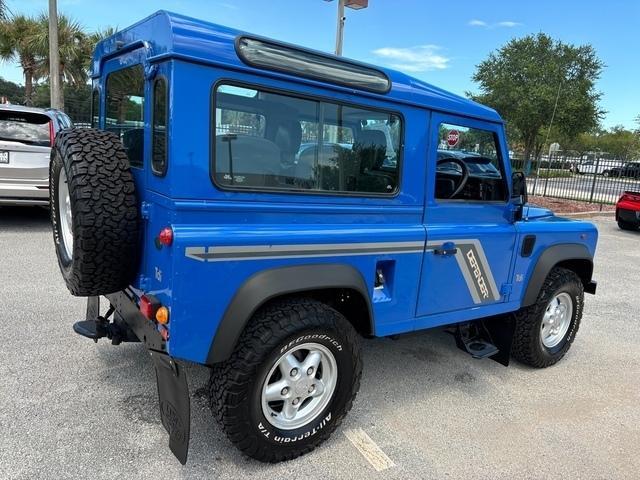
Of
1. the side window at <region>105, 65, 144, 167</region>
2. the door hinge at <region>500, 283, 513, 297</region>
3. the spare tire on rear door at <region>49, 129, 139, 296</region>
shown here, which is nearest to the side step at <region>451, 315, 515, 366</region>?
the door hinge at <region>500, 283, 513, 297</region>

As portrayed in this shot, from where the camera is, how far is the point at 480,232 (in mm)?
3307


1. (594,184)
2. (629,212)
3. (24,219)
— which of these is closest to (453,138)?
(24,219)

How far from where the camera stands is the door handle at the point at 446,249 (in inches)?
121

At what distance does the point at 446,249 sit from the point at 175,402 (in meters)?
1.82

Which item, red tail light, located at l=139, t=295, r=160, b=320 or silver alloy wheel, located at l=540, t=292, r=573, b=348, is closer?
red tail light, located at l=139, t=295, r=160, b=320

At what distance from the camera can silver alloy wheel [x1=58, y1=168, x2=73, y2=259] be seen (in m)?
2.79

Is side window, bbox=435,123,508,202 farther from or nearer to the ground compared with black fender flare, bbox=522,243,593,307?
farther from the ground

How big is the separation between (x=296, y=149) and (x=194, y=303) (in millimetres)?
940

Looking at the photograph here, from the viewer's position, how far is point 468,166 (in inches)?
130

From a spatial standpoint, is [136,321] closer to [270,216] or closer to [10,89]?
[270,216]

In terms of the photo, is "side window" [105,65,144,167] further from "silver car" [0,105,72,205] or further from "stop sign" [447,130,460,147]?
"silver car" [0,105,72,205]

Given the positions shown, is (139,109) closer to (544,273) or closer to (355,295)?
(355,295)

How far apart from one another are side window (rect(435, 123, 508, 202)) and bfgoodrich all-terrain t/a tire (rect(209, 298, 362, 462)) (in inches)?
46.8

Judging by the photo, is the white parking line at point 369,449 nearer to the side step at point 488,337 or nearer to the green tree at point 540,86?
the side step at point 488,337
